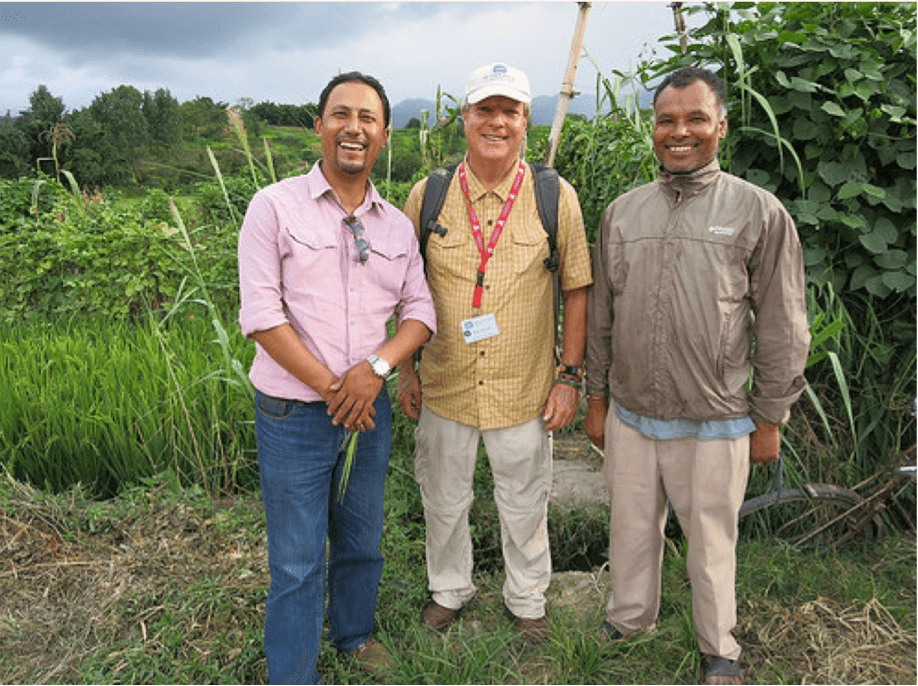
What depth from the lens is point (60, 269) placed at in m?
5.20

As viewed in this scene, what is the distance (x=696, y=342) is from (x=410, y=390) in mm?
1016

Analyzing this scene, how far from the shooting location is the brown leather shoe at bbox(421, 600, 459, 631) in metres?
2.70

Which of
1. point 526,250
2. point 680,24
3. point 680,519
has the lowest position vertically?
point 680,519

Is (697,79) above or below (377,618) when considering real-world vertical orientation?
above

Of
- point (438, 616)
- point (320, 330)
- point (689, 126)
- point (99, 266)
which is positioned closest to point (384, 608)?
point (438, 616)

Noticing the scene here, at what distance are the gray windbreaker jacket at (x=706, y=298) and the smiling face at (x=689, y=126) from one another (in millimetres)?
51

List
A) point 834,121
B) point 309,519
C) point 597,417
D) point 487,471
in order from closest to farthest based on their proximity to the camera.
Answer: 1. point 309,519
2. point 597,417
3. point 834,121
4. point 487,471

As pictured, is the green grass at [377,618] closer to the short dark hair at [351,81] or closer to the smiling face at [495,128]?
the smiling face at [495,128]

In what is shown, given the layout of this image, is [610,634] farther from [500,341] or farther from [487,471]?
[487,471]

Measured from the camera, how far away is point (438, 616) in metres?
2.71

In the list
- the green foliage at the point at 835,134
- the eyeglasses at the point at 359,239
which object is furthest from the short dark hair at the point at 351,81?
the green foliage at the point at 835,134

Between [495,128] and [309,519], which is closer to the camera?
[309,519]

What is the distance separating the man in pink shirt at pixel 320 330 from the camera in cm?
203

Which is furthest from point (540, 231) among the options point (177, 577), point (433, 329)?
point (177, 577)
